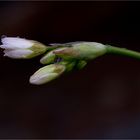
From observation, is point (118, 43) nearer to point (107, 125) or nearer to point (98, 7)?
point (98, 7)

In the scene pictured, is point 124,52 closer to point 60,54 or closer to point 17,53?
point 60,54

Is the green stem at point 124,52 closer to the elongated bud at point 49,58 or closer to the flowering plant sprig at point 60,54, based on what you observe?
the flowering plant sprig at point 60,54

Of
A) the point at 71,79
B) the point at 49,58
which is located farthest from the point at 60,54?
the point at 71,79

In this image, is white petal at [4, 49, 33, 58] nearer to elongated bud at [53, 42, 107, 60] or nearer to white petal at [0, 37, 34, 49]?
white petal at [0, 37, 34, 49]

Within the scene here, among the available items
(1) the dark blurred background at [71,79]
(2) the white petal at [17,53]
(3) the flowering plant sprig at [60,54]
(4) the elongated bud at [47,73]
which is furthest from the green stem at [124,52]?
(1) the dark blurred background at [71,79]

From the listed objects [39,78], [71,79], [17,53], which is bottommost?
[71,79]

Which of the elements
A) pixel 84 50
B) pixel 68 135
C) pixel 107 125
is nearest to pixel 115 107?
pixel 107 125
